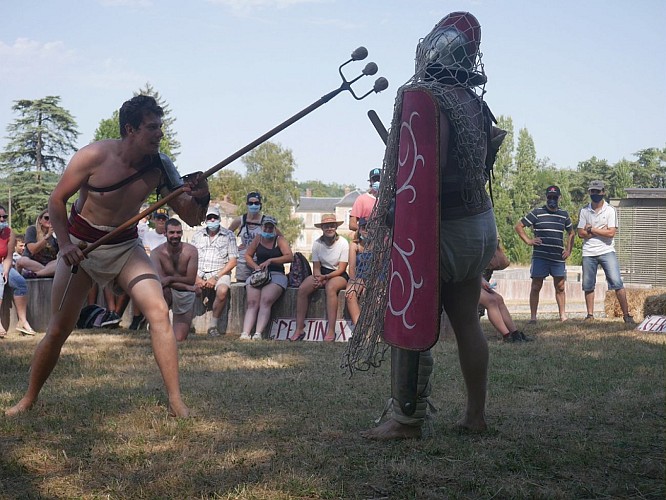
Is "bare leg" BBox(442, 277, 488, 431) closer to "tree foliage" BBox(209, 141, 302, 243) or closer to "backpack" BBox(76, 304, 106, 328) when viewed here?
"backpack" BBox(76, 304, 106, 328)

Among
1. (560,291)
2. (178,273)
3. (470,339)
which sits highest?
(178,273)

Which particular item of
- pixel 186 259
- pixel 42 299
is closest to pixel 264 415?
pixel 186 259

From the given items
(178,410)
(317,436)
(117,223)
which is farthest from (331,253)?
(317,436)

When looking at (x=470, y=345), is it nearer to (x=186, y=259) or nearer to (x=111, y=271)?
(x=111, y=271)

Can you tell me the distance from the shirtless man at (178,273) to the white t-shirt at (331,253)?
1.52m

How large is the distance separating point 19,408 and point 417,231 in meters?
2.83

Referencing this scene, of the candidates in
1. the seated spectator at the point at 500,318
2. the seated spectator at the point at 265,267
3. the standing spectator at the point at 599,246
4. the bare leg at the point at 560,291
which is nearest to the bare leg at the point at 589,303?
the standing spectator at the point at 599,246

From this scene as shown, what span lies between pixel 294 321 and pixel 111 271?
5.96 m

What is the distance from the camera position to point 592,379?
266 inches

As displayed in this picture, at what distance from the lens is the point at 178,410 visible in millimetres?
5117

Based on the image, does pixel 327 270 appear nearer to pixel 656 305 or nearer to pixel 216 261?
pixel 216 261

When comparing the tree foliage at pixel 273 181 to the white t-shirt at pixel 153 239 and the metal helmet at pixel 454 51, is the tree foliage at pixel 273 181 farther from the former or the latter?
the metal helmet at pixel 454 51

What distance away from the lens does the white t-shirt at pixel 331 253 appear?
10.8 metres

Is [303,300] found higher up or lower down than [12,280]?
lower down
